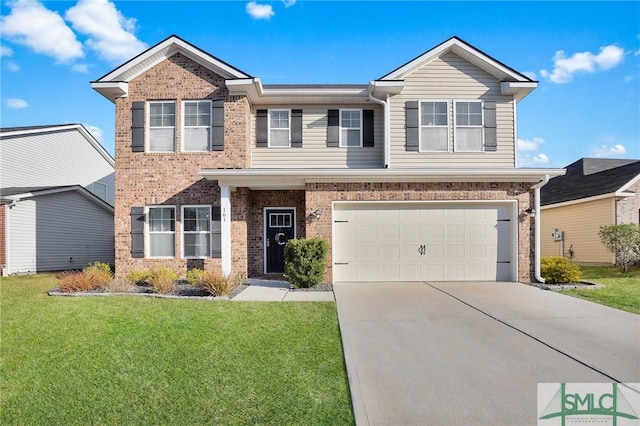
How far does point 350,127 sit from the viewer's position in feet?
43.6

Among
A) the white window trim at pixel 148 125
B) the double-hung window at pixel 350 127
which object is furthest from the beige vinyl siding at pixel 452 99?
the white window trim at pixel 148 125

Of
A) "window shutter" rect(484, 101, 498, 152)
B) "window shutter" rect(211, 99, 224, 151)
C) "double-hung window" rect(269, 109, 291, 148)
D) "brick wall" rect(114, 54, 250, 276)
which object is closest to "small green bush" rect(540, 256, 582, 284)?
"window shutter" rect(484, 101, 498, 152)

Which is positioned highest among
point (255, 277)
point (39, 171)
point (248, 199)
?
point (39, 171)

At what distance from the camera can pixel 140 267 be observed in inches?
478

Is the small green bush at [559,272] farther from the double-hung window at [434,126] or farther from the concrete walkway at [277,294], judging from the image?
the concrete walkway at [277,294]

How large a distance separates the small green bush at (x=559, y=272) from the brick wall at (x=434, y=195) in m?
0.39

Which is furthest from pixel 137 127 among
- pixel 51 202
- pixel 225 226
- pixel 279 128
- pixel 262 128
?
pixel 51 202

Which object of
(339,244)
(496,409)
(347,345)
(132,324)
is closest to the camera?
(496,409)

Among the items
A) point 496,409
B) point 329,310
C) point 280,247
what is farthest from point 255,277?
point 496,409

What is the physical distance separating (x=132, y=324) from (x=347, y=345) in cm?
367

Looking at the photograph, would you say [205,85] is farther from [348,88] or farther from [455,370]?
[455,370]

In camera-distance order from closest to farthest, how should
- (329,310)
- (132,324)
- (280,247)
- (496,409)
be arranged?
(496,409), (132,324), (329,310), (280,247)

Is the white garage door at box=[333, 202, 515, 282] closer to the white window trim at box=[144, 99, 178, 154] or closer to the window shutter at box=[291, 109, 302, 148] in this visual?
the window shutter at box=[291, 109, 302, 148]

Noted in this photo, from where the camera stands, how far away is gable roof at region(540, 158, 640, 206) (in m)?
16.4
